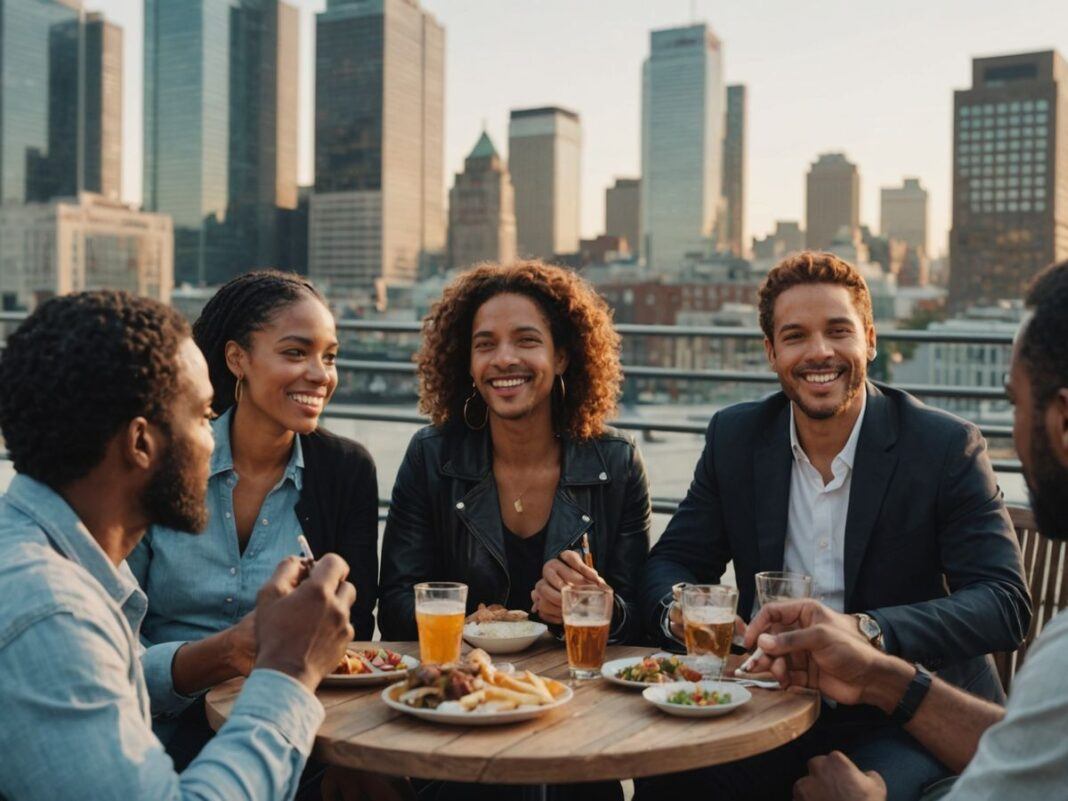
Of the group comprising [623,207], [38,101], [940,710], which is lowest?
[940,710]

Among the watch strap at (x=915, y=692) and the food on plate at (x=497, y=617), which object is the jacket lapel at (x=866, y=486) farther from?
the food on plate at (x=497, y=617)

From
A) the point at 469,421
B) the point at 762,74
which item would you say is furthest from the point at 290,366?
the point at 762,74

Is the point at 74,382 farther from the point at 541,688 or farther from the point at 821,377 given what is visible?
the point at 821,377

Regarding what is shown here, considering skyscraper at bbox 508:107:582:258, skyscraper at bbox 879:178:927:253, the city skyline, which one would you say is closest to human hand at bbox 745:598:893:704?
the city skyline

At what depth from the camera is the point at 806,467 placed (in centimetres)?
262

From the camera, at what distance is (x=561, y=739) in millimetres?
1702

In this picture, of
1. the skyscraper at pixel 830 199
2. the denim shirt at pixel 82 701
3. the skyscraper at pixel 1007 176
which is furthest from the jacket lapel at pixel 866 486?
the skyscraper at pixel 830 199

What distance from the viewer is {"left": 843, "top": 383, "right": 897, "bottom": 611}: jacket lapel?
8.06 feet

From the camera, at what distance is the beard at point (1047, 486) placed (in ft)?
4.65

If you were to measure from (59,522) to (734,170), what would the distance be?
5830 inches

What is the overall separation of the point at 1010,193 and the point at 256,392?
108087 mm

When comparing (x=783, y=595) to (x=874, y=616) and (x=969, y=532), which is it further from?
(x=969, y=532)

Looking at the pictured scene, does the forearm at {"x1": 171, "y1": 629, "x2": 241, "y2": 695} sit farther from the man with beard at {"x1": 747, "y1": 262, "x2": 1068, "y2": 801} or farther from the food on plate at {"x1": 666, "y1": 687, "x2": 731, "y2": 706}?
the man with beard at {"x1": 747, "y1": 262, "x2": 1068, "y2": 801}

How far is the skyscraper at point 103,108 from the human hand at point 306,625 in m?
106
